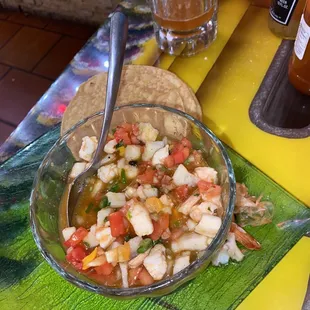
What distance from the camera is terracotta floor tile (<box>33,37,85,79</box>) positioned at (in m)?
2.12

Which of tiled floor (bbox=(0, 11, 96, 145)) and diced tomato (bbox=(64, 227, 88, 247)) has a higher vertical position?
diced tomato (bbox=(64, 227, 88, 247))

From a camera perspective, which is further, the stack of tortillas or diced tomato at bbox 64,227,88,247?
the stack of tortillas

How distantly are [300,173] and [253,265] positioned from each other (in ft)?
0.74

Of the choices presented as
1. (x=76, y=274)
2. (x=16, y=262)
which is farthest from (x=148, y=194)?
(x=16, y=262)

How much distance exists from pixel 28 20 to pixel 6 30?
0.11 m

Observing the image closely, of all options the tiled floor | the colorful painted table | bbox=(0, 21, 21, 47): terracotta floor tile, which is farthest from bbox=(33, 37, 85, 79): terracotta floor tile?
the colorful painted table

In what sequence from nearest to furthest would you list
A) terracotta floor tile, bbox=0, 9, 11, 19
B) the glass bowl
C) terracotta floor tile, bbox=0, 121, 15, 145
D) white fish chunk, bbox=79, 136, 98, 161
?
1. the glass bowl
2. white fish chunk, bbox=79, 136, 98, 161
3. terracotta floor tile, bbox=0, 121, 15, 145
4. terracotta floor tile, bbox=0, 9, 11, 19

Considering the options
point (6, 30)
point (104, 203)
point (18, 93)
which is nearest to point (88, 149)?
point (104, 203)

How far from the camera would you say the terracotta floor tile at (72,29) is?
220 centimetres

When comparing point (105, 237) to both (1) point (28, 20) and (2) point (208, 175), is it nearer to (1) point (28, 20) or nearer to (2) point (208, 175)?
(2) point (208, 175)

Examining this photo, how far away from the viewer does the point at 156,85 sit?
1132mm

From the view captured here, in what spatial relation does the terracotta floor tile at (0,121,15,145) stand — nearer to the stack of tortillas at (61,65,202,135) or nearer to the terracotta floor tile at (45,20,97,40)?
the terracotta floor tile at (45,20,97,40)

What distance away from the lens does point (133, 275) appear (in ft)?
2.67

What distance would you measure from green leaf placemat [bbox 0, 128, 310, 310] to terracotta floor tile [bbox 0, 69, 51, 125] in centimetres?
103
